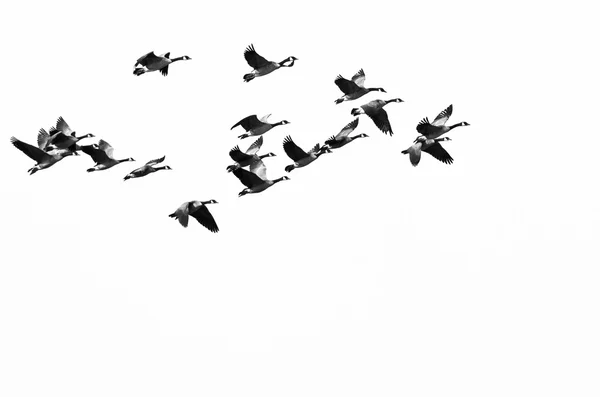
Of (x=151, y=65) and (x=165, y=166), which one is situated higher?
(x=151, y=65)

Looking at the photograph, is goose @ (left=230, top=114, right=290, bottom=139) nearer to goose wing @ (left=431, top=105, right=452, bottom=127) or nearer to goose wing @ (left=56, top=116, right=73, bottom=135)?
goose wing @ (left=431, top=105, right=452, bottom=127)

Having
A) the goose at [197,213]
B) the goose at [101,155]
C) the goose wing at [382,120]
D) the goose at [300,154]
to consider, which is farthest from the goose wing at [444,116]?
the goose at [101,155]

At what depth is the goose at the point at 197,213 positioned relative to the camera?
64562 millimetres

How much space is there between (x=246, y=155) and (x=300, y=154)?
2384 mm

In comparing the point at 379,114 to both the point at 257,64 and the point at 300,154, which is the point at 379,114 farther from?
the point at 257,64

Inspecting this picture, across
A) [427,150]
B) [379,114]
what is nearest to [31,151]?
[379,114]

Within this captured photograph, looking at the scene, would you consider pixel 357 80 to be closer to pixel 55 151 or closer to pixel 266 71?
pixel 266 71

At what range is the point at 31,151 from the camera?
67.8 metres

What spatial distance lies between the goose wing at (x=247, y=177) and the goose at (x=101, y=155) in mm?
5009

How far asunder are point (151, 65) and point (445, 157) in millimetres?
12594

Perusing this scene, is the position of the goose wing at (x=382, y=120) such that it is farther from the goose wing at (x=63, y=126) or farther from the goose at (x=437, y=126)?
the goose wing at (x=63, y=126)

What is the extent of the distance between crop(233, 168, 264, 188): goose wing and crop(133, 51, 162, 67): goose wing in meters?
6.32

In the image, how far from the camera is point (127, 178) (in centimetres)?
6669

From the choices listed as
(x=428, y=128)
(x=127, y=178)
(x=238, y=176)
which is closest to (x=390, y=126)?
(x=428, y=128)
